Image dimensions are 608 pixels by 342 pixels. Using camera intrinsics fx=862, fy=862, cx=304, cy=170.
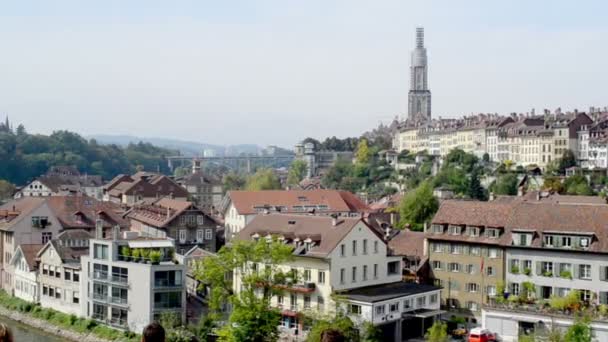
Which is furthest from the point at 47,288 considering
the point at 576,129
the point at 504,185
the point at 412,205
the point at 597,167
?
the point at 576,129

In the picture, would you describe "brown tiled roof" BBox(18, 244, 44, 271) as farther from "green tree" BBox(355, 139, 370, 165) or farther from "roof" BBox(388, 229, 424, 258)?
"green tree" BBox(355, 139, 370, 165)

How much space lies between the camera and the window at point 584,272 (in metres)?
27.6

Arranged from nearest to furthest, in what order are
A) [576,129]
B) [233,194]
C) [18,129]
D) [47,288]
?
[47,288] < [233,194] < [576,129] < [18,129]

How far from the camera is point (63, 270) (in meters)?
34.9

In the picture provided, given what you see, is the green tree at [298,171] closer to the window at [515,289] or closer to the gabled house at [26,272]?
the gabled house at [26,272]

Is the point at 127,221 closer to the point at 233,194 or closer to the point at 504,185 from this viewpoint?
the point at 233,194

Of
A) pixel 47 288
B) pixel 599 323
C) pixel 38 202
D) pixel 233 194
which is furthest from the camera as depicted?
pixel 233 194

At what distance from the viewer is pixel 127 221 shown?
142ft

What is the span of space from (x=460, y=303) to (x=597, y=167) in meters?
37.0

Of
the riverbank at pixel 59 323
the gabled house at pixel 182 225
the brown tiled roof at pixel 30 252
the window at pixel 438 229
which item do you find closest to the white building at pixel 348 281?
the window at pixel 438 229

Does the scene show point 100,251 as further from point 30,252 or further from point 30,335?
point 30,252

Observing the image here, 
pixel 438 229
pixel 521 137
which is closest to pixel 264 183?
pixel 521 137

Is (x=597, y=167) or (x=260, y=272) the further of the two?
(x=597, y=167)

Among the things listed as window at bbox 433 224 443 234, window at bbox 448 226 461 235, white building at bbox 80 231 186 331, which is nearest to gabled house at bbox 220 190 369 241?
window at bbox 433 224 443 234
